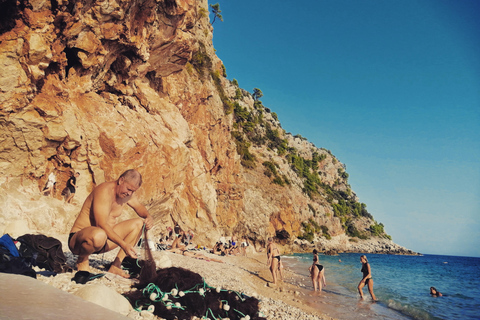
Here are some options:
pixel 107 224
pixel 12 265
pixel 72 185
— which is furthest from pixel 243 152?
pixel 12 265

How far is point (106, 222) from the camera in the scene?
407 cm

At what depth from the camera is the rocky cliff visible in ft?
29.8

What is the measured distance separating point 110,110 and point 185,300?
1218cm

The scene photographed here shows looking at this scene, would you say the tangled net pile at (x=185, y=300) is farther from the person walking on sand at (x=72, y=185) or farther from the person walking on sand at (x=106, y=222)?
Result: the person walking on sand at (x=72, y=185)

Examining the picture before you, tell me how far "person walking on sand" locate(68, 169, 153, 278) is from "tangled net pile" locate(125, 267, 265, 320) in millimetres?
572

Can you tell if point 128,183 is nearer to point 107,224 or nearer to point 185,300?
point 107,224

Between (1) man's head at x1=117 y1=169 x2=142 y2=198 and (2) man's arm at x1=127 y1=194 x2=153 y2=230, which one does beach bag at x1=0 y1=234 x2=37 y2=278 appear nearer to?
(1) man's head at x1=117 y1=169 x2=142 y2=198

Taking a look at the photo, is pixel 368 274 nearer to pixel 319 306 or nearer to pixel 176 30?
pixel 319 306

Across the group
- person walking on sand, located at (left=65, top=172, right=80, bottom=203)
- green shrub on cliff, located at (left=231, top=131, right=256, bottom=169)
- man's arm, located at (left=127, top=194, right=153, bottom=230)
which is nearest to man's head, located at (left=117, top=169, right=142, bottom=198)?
man's arm, located at (left=127, top=194, right=153, bottom=230)

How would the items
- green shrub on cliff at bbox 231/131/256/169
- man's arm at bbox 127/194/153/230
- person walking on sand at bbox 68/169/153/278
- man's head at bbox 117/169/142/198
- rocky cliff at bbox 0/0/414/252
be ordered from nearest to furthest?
1. person walking on sand at bbox 68/169/153/278
2. man's head at bbox 117/169/142/198
3. man's arm at bbox 127/194/153/230
4. rocky cliff at bbox 0/0/414/252
5. green shrub on cliff at bbox 231/131/256/169

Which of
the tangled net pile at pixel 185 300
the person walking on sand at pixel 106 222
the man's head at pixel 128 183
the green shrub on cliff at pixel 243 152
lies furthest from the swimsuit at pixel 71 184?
the green shrub on cliff at pixel 243 152

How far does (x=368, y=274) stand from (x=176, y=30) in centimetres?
1605

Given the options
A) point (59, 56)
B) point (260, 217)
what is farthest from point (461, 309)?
point (260, 217)

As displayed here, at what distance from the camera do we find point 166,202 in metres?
17.1
